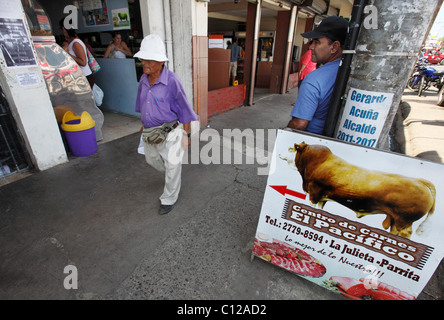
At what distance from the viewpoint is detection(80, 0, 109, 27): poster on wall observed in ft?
18.0

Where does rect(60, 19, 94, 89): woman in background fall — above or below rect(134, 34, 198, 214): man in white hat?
above

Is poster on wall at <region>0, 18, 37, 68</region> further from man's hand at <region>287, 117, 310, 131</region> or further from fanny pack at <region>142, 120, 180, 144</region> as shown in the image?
man's hand at <region>287, 117, 310, 131</region>

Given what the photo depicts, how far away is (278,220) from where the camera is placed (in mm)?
1920

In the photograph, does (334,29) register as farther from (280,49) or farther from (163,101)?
(280,49)

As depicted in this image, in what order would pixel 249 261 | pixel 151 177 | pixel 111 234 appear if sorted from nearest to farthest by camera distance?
1. pixel 249 261
2. pixel 111 234
3. pixel 151 177

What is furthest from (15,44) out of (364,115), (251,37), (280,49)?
(280,49)

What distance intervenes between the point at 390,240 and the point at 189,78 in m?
4.48

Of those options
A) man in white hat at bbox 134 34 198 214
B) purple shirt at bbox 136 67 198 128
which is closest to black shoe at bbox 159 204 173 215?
man in white hat at bbox 134 34 198 214

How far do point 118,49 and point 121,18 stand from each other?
66cm

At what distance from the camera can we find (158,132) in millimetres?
2602
